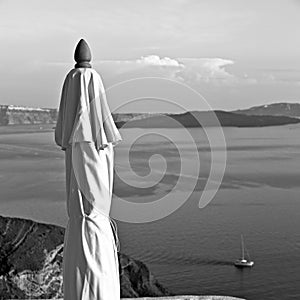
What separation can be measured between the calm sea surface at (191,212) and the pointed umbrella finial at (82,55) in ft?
8.28

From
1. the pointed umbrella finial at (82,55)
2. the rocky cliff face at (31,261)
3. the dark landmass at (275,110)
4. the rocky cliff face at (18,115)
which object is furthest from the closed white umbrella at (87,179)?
the dark landmass at (275,110)

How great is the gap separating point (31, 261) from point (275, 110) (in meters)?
2.87

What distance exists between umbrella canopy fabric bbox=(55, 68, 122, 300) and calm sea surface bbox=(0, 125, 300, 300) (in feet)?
8.04

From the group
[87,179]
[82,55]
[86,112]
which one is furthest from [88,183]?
[82,55]

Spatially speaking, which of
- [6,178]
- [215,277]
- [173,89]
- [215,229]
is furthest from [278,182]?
[173,89]

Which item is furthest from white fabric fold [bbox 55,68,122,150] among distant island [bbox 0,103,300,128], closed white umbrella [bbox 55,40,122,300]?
distant island [bbox 0,103,300,128]

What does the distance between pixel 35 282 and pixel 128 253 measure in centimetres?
132

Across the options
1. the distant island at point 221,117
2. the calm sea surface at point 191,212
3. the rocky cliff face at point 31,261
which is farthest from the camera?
the calm sea surface at point 191,212

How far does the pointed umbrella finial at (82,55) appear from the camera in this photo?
1.53m

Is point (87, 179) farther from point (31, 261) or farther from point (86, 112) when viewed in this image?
point (31, 261)

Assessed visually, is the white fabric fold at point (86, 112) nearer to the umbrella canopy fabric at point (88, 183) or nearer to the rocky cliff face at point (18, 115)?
the umbrella canopy fabric at point (88, 183)

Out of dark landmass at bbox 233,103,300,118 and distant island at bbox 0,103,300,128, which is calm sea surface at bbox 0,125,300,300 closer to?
distant island at bbox 0,103,300,128

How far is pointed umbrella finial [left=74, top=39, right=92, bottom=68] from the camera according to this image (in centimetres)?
153

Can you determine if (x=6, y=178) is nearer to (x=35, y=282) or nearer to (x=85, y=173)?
(x=35, y=282)
